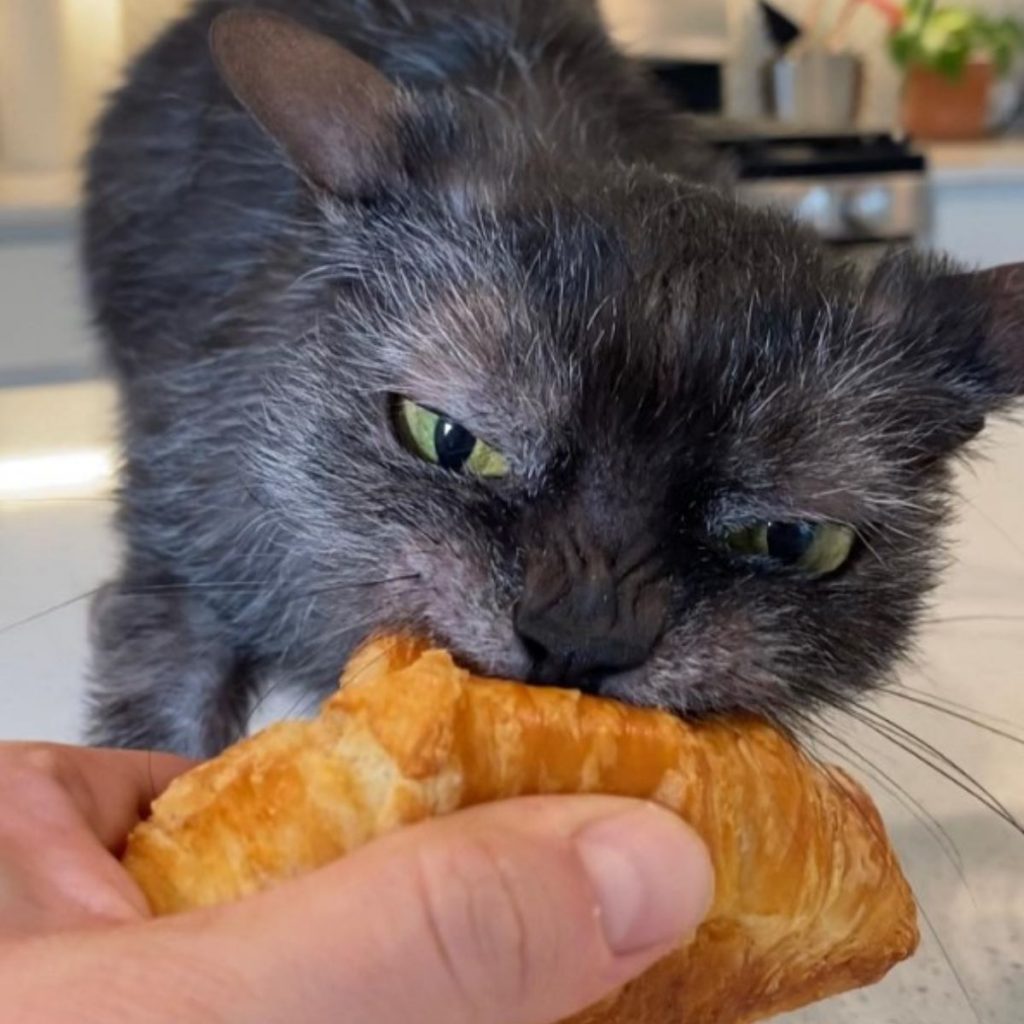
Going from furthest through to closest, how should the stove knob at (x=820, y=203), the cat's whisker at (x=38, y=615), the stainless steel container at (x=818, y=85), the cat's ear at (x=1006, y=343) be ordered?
the stainless steel container at (x=818, y=85), the stove knob at (x=820, y=203), the cat's whisker at (x=38, y=615), the cat's ear at (x=1006, y=343)

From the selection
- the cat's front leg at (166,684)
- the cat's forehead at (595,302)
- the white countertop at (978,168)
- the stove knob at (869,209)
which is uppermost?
the cat's forehead at (595,302)

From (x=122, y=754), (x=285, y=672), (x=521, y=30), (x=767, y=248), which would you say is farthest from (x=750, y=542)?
(x=521, y=30)

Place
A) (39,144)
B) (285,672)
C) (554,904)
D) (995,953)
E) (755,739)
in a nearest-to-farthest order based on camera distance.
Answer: (554,904)
(755,739)
(995,953)
(285,672)
(39,144)

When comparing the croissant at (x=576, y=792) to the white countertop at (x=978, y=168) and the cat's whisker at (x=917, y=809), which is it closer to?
the cat's whisker at (x=917, y=809)

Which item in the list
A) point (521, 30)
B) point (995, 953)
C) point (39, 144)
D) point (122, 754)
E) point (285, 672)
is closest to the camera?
point (122, 754)

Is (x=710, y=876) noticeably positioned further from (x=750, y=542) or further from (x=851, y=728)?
(x=851, y=728)

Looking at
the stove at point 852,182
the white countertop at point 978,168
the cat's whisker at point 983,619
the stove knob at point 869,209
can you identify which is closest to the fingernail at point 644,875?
the cat's whisker at point 983,619
